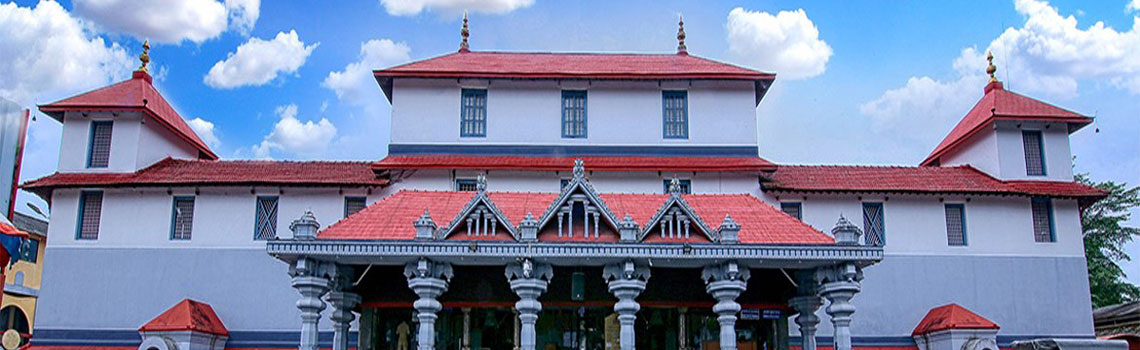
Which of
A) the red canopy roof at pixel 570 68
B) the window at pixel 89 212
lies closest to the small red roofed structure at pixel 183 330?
the window at pixel 89 212

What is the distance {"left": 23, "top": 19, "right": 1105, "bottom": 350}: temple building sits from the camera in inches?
907

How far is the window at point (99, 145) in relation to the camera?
99.5 feet

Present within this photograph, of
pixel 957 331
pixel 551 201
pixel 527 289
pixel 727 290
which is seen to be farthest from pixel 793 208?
pixel 527 289

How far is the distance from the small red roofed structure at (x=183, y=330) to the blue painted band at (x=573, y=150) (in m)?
7.88

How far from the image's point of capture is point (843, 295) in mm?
20219

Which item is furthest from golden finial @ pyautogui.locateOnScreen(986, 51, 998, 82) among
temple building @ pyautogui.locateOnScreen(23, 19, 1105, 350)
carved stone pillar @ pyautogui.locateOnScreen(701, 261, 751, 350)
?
carved stone pillar @ pyautogui.locateOnScreen(701, 261, 751, 350)

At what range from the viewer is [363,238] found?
20.0 m

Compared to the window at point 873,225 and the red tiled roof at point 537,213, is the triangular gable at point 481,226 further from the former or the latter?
the window at point 873,225

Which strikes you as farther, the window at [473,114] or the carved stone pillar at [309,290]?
the window at [473,114]

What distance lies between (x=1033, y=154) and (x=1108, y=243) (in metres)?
16.2

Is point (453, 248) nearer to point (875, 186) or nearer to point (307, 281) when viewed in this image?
point (307, 281)

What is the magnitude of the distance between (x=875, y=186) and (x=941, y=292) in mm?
3862

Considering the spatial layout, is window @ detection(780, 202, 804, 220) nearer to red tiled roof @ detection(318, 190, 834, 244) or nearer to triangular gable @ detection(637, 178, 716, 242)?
red tiled roof @ detection(318, 190, 834, 244)

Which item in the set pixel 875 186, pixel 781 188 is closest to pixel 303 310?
pixel 781 188
